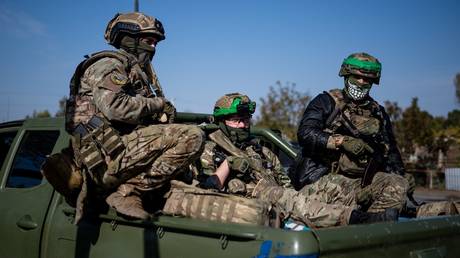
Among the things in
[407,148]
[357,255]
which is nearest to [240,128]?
[357,255]

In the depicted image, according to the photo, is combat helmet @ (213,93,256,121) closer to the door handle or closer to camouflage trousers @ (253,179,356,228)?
camouflage trousers @ (253,179,356,228)

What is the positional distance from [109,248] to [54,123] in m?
1.21

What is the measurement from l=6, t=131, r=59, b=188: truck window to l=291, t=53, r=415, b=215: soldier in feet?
6.26

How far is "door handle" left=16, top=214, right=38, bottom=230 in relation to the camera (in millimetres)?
3402

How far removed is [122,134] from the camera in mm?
3248

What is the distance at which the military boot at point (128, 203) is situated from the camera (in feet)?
9.38

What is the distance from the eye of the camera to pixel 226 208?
9.21ft

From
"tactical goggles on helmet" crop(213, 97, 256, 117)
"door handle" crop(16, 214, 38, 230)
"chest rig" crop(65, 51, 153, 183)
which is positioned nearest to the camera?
"chest rig" crop(65, 51, 153, 183)

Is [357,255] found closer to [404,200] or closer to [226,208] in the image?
[226,208]

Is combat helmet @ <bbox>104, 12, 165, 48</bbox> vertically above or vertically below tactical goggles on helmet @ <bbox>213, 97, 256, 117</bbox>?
above

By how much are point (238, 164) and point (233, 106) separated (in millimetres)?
726

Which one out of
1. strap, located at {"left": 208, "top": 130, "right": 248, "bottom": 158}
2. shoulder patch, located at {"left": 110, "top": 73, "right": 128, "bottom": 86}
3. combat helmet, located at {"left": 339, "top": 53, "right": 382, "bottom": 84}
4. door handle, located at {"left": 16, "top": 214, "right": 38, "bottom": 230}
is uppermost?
combat helmet, located at {"left": 339, "top": 53, "right": 382, "bottom": 84}

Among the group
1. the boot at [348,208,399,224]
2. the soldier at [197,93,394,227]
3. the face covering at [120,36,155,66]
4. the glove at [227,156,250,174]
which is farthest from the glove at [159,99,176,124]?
the boot at [348,208,399,224]

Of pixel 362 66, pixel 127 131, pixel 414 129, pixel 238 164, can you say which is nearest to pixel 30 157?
pixel 127 131
